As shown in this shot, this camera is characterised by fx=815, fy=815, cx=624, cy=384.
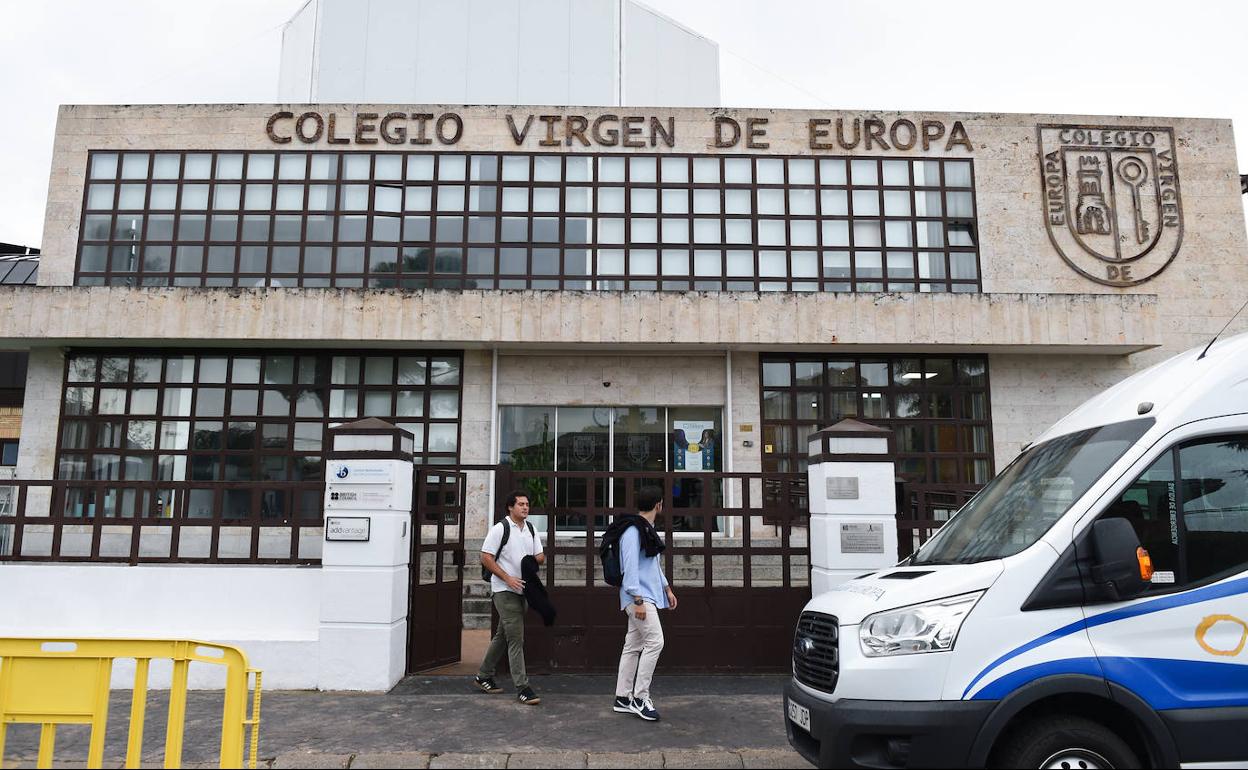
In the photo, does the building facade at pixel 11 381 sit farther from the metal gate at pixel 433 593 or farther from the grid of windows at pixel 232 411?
the metal gate at pixel 433 593

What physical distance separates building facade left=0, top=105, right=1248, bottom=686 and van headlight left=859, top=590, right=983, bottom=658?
11216mm

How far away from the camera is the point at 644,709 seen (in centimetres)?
700

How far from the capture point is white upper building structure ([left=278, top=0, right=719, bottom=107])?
32594 mm

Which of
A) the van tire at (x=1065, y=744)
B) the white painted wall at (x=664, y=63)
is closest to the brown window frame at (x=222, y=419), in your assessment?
the van tire at (x=1065, y=744)

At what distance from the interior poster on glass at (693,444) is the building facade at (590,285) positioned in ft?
0.16

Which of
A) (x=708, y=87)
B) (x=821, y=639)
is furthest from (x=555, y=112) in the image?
(x=708, y=87)

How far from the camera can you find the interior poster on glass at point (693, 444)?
56.6 ft

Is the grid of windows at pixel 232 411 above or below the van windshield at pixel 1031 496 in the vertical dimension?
above

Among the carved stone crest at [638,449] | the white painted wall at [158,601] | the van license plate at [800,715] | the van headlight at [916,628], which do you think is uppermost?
the carved stone crest at [638,449]

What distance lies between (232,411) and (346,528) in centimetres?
1042

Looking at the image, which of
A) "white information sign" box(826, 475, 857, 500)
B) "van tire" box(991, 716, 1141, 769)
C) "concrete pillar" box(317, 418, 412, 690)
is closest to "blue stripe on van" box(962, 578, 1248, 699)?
"van tire" box(991, 716, 1141, 769)

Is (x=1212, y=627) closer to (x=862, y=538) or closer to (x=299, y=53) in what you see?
(x=862, y=538)

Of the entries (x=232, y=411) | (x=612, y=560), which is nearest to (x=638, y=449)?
Result: (x=232, y=411)

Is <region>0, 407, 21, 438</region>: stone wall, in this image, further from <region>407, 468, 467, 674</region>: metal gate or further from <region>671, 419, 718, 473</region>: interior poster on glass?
<region>407, 468, 467, 674</region>: metal gate
